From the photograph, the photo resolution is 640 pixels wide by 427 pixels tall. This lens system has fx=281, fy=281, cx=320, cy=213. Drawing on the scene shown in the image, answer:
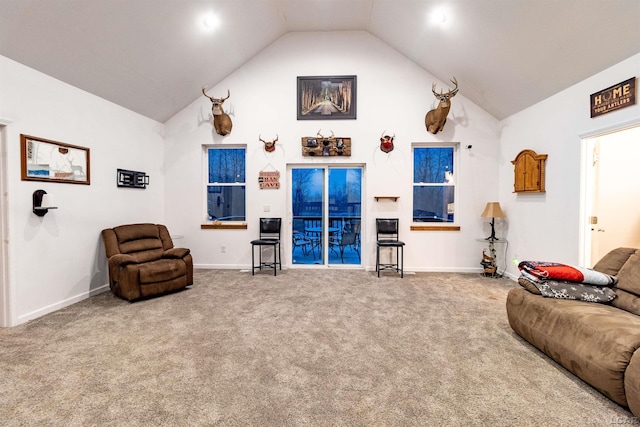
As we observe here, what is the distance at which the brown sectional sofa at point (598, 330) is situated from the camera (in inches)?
62.4

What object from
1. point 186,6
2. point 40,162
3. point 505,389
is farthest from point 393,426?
point 186,6

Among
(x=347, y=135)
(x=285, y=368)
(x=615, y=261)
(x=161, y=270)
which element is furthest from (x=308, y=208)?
(x=615, y=261)

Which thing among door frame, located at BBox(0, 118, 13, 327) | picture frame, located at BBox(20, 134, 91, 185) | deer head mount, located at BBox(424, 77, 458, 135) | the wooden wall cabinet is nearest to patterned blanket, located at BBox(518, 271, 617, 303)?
the wooden wall cabinet

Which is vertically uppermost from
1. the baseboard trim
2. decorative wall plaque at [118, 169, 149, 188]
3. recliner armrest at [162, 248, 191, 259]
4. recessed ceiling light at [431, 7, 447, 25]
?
recessed ceiling light at [431, 7, 447, 25]

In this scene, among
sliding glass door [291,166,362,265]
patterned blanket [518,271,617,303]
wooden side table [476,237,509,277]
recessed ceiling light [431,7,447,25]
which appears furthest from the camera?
sliding glass door [291,166,362,265]

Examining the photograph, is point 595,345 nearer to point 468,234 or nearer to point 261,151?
point 468,234

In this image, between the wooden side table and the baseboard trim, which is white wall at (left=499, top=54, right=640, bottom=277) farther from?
the baseboard trim

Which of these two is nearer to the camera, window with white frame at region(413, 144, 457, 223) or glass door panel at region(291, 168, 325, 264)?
window with white frame at region(413, 144, 457, 223)

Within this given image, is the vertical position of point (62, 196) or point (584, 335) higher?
point (62, 196)

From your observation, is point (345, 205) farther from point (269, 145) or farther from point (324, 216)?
point (269, 145)

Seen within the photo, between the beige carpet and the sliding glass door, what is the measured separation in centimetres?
185

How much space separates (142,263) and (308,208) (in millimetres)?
2711

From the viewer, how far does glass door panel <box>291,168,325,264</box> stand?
5.15 m

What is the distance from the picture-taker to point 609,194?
11.1ft
